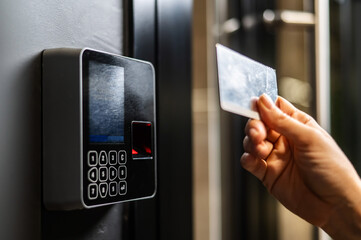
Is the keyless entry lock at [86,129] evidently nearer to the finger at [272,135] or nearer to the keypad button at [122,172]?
the keypad button at [122,172]

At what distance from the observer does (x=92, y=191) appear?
0.46 meters

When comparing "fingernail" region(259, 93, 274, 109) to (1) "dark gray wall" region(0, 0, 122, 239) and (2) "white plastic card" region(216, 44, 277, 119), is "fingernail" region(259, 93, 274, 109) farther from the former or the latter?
(1) "dark gray wall" region(0, 0, 122, 239)

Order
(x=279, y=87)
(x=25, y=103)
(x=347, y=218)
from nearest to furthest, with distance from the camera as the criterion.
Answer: (x=25, y=103)
(x=347, y=218)
(x=279, y=87)

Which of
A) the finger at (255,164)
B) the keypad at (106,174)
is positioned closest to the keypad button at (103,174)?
the keypad at (106,174)

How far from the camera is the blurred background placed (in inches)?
49.9

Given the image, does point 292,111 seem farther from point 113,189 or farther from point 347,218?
point 113,189

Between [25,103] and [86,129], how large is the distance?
0.07 m

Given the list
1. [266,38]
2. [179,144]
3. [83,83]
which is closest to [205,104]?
[266,38]

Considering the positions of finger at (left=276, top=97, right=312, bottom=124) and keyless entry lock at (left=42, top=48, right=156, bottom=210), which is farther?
finger at (left=276, top=97, right=312, bottom=124)

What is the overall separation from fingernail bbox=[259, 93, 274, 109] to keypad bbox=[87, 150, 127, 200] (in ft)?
0.69

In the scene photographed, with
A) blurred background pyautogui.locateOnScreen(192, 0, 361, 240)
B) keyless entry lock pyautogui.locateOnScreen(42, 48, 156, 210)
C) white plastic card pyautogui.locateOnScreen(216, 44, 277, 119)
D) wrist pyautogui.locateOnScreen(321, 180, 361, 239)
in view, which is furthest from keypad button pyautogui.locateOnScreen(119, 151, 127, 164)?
blurred background pyautogui.locateOnScreen(192, 0, 361, 240)

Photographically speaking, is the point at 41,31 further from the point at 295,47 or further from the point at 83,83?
the point at 295,47

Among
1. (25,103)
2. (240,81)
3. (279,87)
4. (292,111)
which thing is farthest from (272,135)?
(279,87)

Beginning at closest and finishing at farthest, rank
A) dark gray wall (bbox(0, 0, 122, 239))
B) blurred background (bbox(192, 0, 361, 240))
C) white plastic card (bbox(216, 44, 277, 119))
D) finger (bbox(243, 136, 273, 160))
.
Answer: dark gray wall (bbox(0, 0, 122, 239)) < white plastic card (bbox(216, 44, 277, 119)) < finger (bbox(243, 136, 273, 160)) < blurred background (bbox(192, 0, 361, 240))
